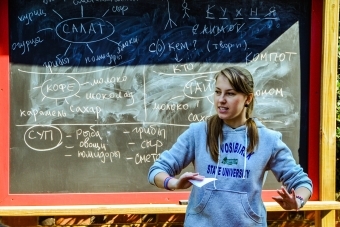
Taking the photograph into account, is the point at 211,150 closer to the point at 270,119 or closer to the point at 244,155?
the point at 244,155

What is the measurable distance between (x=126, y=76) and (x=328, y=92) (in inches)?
63.5

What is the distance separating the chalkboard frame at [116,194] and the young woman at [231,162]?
7.39ft

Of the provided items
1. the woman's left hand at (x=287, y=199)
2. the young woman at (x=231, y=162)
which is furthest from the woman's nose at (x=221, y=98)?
the woman's left hand at (x=287, y=199)

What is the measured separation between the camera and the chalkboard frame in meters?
5.48

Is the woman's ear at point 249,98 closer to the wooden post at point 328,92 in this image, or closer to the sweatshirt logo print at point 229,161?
the sweatshirt logo print at point 229,161

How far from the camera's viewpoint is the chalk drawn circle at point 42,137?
555 cm

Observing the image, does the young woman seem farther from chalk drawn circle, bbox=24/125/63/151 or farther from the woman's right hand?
chalk drawn circle, bbox=24/125/63/151

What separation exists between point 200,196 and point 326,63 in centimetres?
273

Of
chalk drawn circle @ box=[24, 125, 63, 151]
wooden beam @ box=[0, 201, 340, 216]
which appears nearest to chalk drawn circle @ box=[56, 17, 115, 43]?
chalk drawn circle @ box=[24, 125, 63, 151]

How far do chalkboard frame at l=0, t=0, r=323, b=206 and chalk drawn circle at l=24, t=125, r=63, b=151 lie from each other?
17cm

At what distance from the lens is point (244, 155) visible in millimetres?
3348

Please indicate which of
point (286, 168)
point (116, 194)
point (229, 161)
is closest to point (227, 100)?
point (229, 161)

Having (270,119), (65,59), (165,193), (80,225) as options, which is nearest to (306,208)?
(270,119)

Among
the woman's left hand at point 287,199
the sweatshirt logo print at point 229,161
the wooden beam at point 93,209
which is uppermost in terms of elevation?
the sweatshirt logo print at point 229,161
